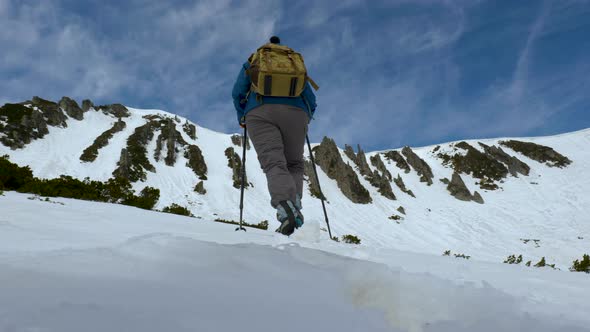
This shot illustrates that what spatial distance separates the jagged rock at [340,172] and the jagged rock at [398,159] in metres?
14.1

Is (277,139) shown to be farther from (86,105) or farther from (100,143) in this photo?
(86,105)

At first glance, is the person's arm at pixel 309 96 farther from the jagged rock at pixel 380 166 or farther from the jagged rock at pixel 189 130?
the jagged rock at pixel 189 130

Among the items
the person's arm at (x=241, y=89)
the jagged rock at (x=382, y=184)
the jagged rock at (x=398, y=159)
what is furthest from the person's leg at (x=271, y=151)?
the jagged rock at (x=398, y=159)

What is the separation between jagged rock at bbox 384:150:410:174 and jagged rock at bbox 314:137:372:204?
14079 mm

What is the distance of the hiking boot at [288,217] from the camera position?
3.37 m

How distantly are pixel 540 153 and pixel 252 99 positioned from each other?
59.3m

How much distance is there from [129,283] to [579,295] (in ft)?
7.11

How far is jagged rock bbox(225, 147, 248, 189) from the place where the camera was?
26.4 m

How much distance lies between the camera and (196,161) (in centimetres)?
2988

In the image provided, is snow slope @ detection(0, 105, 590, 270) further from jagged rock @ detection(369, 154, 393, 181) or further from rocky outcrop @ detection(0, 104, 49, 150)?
jagged rock @ detection(369, 154, 393, 181)

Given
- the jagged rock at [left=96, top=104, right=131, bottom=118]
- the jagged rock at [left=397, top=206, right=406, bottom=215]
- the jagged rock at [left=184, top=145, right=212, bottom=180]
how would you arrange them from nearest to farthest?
the jagged rock at [left=397, top=206, right=406, bottom=215] → the jagged rock at [left=184, top=145, right=212, bottom=180] → the jagged rock at [left=96, top=104, right=131, bottom=118]

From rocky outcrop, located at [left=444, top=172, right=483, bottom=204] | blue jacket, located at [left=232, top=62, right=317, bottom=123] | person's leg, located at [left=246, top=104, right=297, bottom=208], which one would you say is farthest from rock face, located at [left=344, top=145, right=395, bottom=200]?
person's leg, located at [left=246, top=104, right=297, bottom=208]

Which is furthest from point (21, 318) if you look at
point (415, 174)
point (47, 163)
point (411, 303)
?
point (415, 174)

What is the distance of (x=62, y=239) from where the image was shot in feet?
5.95
